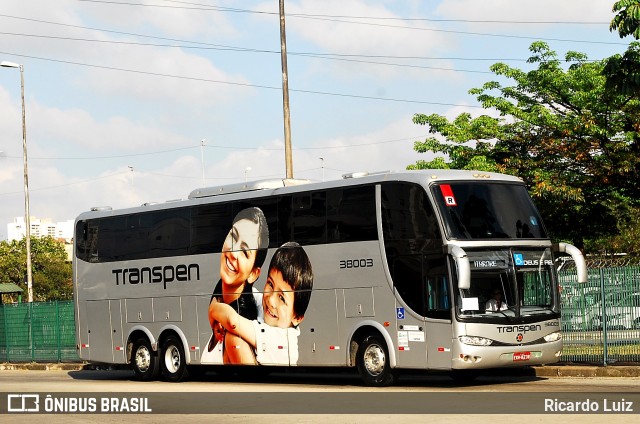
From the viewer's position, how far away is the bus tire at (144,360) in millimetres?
25875

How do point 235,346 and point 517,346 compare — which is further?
point 235,346

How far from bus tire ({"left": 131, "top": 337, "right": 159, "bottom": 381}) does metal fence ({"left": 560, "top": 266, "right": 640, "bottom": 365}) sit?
9429 millimetres

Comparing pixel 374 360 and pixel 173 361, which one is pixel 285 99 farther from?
pixel 374 360

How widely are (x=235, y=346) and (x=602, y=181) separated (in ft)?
57.9

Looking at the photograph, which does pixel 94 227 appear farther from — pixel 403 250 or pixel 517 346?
pixel 517 346

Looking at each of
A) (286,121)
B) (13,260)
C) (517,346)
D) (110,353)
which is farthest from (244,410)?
(13,260)

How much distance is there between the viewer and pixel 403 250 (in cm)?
1995

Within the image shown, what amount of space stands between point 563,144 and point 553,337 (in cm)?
1833

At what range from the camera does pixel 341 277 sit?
21.2 meters

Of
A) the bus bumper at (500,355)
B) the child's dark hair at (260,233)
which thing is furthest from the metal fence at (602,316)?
the child's dark hair at (260,233)

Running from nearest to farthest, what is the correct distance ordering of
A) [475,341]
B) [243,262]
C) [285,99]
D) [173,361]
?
[475,341] → [243,262] → [173,361] → [285,99]

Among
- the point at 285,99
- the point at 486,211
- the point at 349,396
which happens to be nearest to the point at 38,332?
the point at 285,99

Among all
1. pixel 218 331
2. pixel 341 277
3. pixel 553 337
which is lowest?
pixel 553 337

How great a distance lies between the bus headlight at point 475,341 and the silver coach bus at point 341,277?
17mm
